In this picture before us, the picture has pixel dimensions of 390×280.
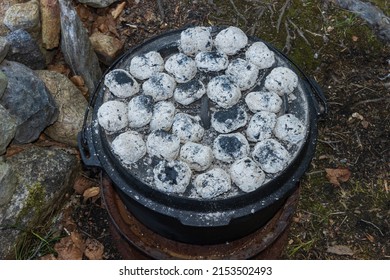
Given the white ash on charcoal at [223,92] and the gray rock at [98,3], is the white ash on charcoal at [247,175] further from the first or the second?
the gray rock at [98,3]

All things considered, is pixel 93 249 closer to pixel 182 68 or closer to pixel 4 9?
pixel 182 68

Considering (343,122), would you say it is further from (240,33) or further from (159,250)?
(159,250)

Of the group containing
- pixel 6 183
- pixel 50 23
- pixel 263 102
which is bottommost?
pixel 6 183

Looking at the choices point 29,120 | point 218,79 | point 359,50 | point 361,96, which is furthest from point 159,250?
point 359,50

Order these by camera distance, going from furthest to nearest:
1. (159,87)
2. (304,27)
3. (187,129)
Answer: (304,27) < (159,87) < (187,129)

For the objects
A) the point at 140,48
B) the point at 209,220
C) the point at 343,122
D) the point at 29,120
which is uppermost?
the point at 140,48

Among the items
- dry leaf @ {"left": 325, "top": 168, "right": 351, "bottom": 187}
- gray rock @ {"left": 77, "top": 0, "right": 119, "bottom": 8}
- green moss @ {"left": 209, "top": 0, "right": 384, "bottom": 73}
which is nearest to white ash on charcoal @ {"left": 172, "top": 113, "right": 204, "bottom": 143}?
dry leaf @ {"left": 325, "top": 168, "right": 351, "bottom": 187}

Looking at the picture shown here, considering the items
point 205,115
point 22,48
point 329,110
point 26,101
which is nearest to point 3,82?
point 26,101
